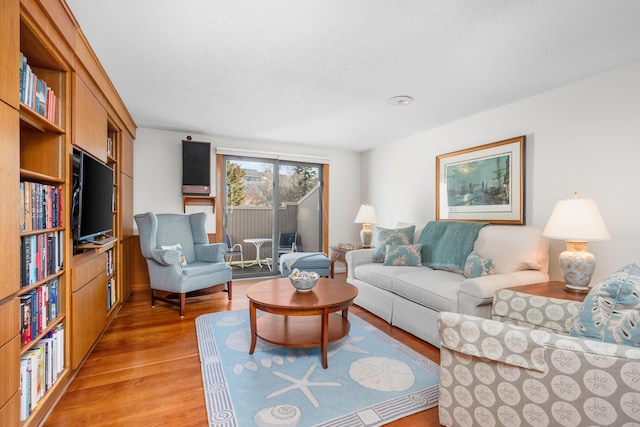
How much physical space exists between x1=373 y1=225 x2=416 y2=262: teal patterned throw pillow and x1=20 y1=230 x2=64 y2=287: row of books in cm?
291

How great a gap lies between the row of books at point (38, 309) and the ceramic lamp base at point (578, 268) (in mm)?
3330

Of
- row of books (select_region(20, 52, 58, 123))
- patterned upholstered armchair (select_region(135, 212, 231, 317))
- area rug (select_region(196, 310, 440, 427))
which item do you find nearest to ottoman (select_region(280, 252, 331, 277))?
patterned upholstered armchair (select_region(135, 212, 231, 317))

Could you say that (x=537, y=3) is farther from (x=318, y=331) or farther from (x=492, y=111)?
(x=318, y=331)

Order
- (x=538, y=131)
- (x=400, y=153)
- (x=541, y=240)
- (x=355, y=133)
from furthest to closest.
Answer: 1. (x=400, y=153)
2. (x=355, y=133)
3. (x=538, y=131)
4. (x=541, y=240)

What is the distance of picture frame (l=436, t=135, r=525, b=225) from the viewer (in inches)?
118

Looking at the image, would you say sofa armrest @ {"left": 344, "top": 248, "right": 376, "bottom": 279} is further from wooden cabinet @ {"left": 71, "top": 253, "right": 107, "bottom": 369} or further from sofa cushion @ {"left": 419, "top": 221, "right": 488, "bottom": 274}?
wooden cabinet @ {"left": 71, "top": 253, "right": 107, "bottom": 369}

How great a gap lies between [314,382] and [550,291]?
1.77 metres

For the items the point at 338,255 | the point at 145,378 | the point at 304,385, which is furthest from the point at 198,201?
the point at 304,385

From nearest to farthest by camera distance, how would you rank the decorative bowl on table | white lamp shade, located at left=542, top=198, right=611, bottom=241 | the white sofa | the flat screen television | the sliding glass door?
the flat screen television, white lamp shade, located at left=542, top=198, right=611, bottom=241, the white sofa, the decorative bowl on table, the sliding glass door

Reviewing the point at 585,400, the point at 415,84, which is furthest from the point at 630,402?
the point at 415,84

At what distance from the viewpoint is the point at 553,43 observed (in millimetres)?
1954

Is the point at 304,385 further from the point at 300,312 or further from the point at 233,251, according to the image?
the point at 233,251

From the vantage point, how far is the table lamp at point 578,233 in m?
2.05

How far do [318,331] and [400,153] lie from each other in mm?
3182
